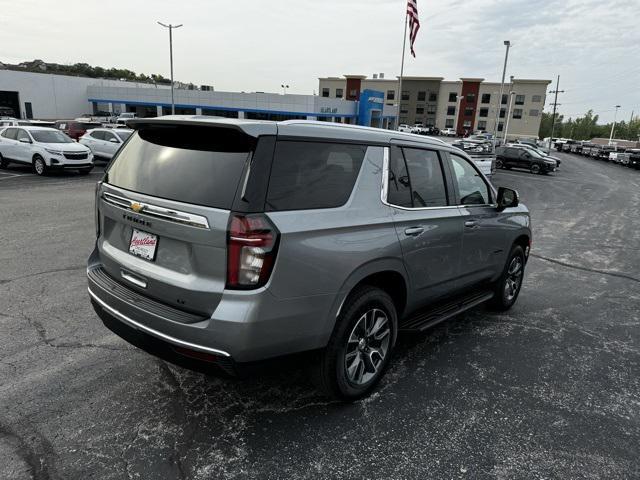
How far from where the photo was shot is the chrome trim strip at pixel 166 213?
2631 millimetres

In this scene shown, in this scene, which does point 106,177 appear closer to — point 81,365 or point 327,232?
point 81,365

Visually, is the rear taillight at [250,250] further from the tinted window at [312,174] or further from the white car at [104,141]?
the white car at [104,141]

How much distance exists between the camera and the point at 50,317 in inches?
181

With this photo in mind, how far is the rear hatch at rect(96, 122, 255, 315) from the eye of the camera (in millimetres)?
2637

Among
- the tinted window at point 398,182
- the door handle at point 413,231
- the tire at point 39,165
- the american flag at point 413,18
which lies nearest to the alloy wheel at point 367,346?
the door handle at point 413,231

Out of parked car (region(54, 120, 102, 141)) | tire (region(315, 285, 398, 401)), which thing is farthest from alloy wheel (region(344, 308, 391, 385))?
parked car (region(54, 120, 102, 141))

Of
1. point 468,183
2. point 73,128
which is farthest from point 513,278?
point 73,128

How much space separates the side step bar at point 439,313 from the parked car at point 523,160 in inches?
1028

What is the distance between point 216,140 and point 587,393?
3495mm

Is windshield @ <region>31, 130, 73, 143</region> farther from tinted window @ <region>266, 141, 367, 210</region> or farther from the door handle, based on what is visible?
the door handle

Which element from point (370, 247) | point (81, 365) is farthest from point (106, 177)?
point (370, 247)

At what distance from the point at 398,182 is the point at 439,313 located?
132cm

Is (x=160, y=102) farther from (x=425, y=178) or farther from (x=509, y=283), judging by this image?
(x=425, y=178)

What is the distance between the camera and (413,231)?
355 centimetres
